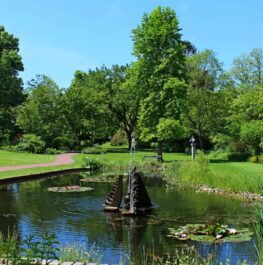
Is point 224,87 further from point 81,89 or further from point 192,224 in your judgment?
point 192,224

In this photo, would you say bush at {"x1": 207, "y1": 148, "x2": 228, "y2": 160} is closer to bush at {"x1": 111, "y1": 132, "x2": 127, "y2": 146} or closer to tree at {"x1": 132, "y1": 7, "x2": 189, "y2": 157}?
tree at {"x1": 132, "y1": 7, "x2": 189, "y2": 157}

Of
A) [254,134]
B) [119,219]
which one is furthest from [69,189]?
[254,134]

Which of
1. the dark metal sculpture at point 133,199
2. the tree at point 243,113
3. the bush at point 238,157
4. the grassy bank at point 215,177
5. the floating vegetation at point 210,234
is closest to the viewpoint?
the floating vegetation at point 210,234

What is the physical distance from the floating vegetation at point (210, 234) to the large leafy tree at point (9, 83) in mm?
46925

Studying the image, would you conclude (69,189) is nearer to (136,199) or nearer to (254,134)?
(136,199)

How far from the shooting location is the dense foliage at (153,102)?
134 feet

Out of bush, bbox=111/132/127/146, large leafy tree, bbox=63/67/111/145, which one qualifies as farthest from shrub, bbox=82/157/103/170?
bush, bbox=111/132/127/146

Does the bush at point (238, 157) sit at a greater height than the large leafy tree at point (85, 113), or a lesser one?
lesser

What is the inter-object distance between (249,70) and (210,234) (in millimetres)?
54335

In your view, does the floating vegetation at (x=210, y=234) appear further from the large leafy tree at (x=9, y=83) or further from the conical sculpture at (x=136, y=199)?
the large leafy tree at (x=9, y=83)

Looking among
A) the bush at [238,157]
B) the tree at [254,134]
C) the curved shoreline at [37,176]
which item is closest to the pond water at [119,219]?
the curved shoreline at [37,176]

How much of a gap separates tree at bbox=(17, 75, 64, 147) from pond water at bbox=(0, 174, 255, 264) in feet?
105

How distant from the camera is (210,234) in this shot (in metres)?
11.6

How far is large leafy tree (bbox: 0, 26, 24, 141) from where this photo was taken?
182 feet
